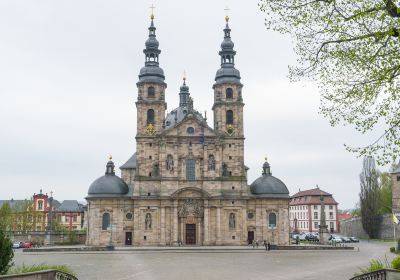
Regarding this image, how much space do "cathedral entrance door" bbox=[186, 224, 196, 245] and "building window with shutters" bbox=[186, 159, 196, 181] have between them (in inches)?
235

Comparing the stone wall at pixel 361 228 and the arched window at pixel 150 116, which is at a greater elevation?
the arched window at pixel 150 116

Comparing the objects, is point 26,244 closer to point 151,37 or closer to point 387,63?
point 151,37

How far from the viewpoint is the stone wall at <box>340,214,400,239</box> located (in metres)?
74.2

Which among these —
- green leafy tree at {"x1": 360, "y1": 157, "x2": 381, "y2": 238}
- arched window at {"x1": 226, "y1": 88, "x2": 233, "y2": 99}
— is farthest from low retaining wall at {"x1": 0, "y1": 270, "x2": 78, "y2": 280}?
green leafy tree at {"x1": 360, "y1": 157, "x2": 381, "y2": 238}

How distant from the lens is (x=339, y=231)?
395 ft

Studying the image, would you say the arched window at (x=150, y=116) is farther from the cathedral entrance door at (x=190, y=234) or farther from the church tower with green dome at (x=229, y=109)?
the cathedral entrance door at (x=190, y=234)

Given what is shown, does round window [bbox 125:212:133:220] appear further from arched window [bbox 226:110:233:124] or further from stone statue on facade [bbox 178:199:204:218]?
arched window [bbox 226:110:233:124]

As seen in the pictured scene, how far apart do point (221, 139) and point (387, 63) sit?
161 feet

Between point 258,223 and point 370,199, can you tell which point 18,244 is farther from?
point 370,199

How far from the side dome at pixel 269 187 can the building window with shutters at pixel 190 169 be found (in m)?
8.55

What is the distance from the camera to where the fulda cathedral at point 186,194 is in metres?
62.3

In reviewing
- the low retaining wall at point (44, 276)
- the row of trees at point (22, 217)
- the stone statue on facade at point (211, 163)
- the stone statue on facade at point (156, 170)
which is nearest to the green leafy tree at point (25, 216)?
the row of trees at point (22, 217)

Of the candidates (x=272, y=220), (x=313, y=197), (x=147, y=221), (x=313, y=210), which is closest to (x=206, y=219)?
(x=147, y=221)

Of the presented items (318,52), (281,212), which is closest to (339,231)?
(281,212)
